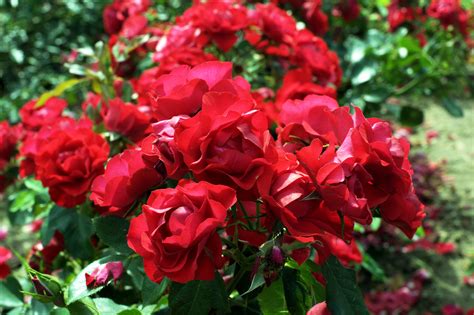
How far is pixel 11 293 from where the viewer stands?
127 cm

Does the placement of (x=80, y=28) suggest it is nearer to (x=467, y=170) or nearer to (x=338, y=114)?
(x=467, y=170)

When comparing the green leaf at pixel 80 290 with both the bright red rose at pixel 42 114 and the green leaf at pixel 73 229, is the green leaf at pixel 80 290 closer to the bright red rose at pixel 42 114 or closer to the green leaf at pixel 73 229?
the green leaf at pixel 73 229

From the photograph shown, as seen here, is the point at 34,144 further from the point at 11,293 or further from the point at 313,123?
the point at 313,123

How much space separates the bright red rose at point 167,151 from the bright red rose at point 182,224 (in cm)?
6

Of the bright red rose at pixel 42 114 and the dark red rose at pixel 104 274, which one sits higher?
the dark red rose at pixel 104 274

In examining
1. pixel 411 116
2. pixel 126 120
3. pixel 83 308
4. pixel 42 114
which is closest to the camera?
pixel 83 308

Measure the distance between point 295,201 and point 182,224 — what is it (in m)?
0.16

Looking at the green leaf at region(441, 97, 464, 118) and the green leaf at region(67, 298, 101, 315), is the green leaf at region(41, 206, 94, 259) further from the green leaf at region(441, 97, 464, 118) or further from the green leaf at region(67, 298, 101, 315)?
the green leaf at region(441, 97, 464, 118)

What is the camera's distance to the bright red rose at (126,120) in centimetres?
130

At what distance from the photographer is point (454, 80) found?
2.73m

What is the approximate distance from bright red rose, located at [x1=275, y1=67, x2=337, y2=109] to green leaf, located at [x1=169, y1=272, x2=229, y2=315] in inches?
23.4

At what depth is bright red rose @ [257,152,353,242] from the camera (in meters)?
0.81

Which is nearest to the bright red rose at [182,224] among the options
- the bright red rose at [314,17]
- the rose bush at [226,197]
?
the rose bush at [226,197]

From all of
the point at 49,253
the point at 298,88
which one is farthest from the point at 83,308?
the point at 298,88
